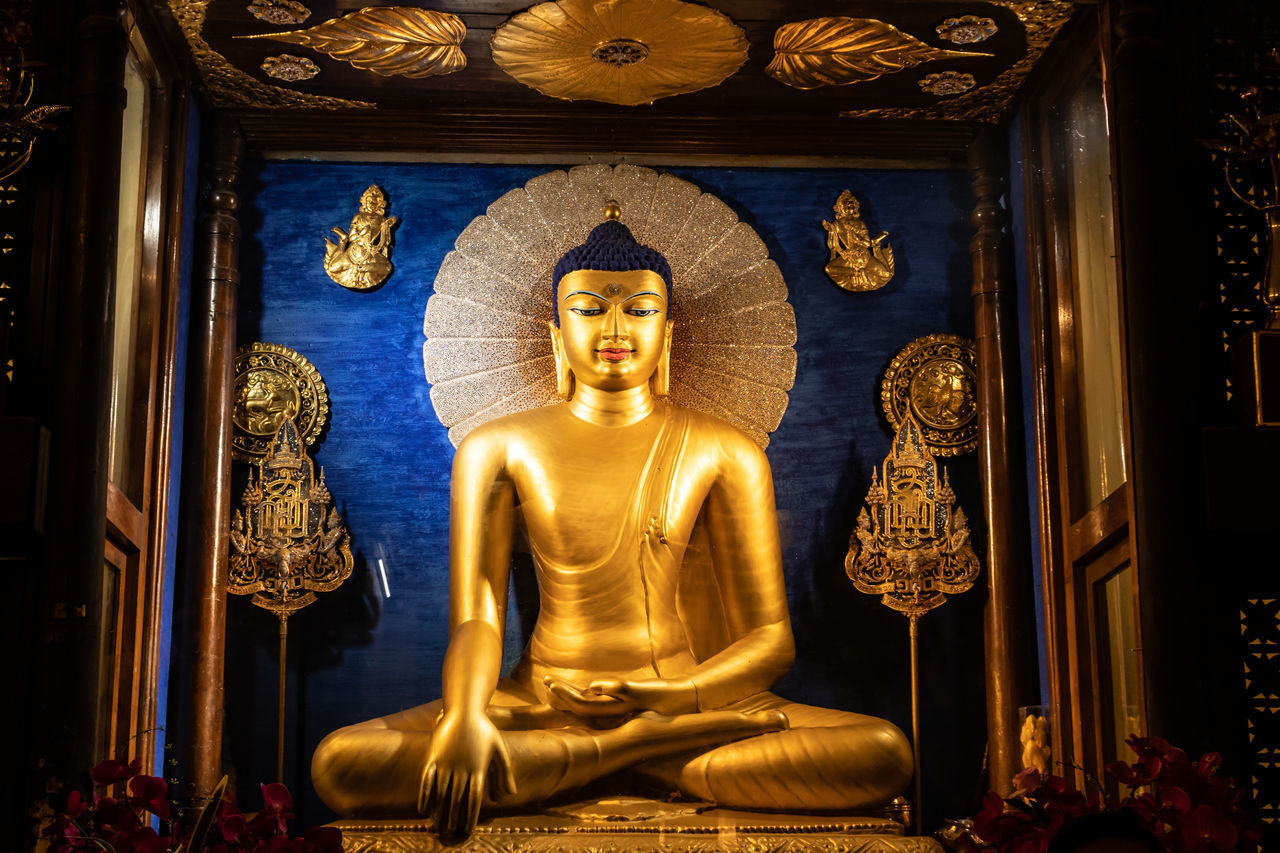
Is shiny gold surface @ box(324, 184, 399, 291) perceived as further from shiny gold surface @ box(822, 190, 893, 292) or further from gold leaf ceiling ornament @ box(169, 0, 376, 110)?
shiny gold surface @ box(822, 190, 893, 292)

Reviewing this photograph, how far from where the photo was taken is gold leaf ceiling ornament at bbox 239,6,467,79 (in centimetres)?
494

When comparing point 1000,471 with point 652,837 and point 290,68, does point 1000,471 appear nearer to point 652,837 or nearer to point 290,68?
point 652,837

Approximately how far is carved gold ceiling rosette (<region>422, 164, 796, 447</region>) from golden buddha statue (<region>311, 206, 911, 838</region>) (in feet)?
0.38

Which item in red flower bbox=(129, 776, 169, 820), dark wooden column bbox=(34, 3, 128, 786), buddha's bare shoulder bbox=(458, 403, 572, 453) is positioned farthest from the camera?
buddha's bare shoulder bbox=(458, 403, 572, 453)

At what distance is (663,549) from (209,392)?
149 cm

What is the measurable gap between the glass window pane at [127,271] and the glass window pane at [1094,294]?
275cm

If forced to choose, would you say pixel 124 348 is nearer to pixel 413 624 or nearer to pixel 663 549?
pixel 413 624

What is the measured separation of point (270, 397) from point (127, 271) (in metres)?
0.70

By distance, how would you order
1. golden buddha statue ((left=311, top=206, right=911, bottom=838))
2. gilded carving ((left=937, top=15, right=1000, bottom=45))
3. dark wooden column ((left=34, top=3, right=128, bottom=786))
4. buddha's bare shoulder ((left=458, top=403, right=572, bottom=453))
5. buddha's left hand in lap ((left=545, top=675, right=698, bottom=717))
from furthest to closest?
buddha's bare shoulder ((left=458, top=403, right=572, bottom=453))
gilded carving ((left=937, top=15, right=1000, bottom=45))
buddha's left hand in lap ((left=545, top=675, right=698, bottom=717))
golden buddha statue ((left=311, top=206, right=911, bottom=838))
dark wooden column ((left=34, top=3, right=128, bottom=786))

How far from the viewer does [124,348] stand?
15.8 feet

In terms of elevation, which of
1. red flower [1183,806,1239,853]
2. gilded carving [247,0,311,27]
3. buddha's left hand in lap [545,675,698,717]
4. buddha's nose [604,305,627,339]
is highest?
gilded carving [247,0,311,27]

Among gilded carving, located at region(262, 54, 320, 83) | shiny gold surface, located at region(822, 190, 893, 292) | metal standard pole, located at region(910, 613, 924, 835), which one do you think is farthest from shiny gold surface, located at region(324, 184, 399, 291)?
metal standard pole, located at region(910, 613, 924, 835)

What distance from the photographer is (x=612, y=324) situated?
5.27 metres

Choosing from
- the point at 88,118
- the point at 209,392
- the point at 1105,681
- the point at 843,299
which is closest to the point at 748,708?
the point at 1105,681
